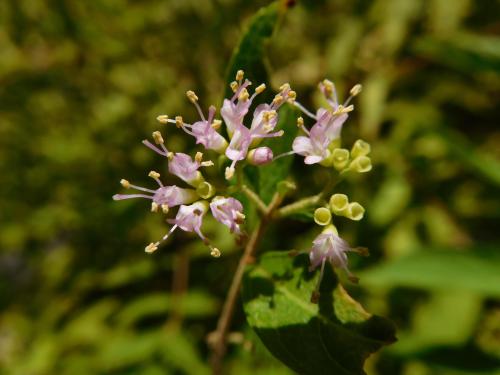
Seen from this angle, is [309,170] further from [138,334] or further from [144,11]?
[144,11]

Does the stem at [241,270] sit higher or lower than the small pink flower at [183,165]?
lower

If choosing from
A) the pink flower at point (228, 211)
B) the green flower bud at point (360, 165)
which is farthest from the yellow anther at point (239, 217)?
the green flower bud at point (360, 165)

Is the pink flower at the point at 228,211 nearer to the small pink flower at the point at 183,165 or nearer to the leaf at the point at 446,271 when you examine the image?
the small pink flower at the point at 183,165

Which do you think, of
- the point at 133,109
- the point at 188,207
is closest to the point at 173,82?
the point at 133,109

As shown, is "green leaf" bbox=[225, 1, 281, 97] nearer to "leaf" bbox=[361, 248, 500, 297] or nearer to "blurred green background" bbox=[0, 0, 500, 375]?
"leaf" bbox=[361, 248, 500, 297]

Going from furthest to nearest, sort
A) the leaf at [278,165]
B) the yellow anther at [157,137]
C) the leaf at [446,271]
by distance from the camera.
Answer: the leaf at [446,271]
the leaf at [278,165]
the yellow anther at [157,137]

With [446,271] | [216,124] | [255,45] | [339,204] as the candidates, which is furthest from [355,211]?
[446,271]
